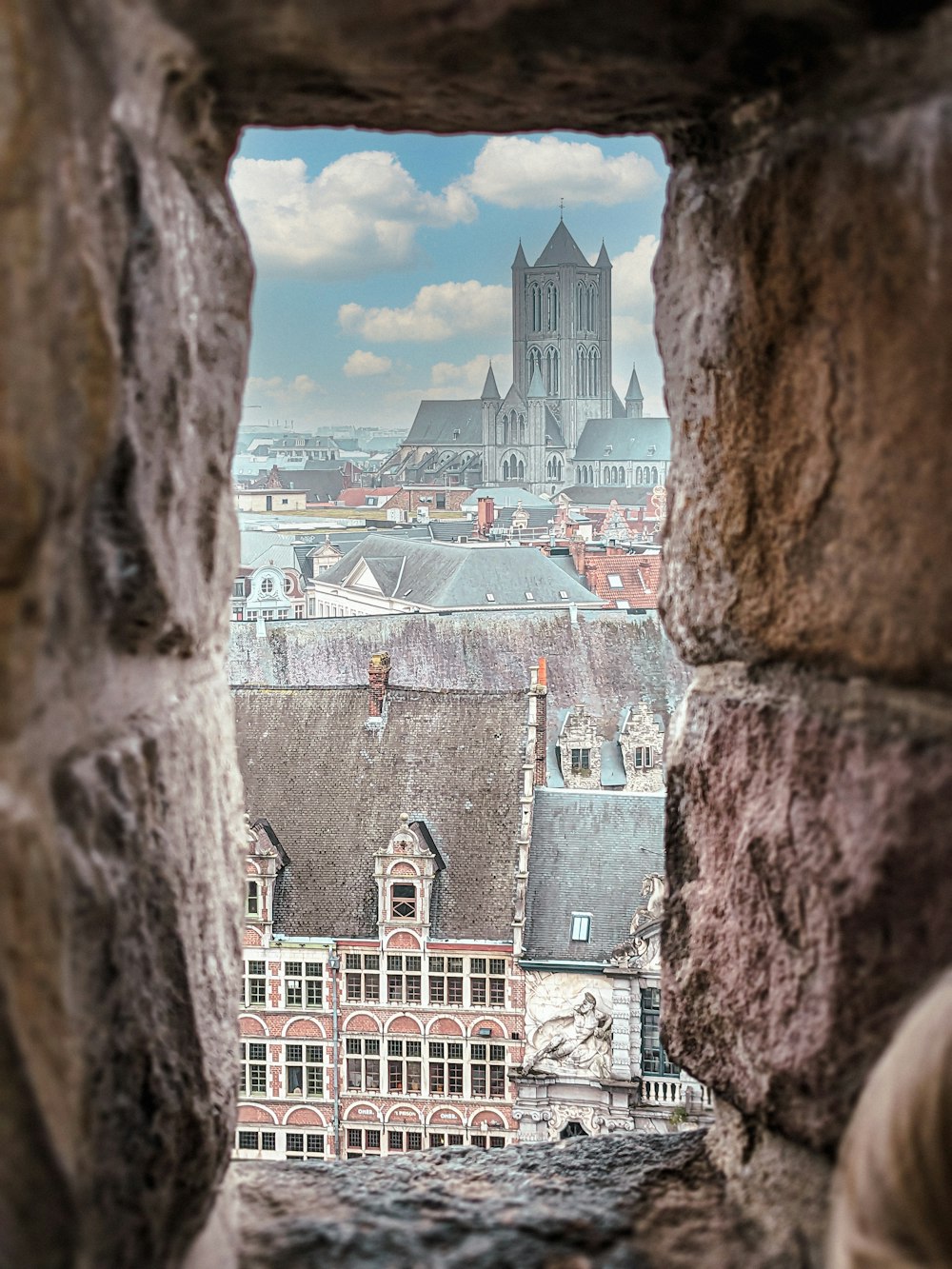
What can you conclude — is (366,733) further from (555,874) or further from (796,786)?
(796,786)

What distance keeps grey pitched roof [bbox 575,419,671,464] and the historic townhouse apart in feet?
111

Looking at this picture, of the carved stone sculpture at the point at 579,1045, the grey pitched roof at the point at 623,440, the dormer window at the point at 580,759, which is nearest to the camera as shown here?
the carved stone sculpture at the point at 579,1045

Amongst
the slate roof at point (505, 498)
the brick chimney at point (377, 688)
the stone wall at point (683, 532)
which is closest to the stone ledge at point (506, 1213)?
the stone wall at point (683, 532)

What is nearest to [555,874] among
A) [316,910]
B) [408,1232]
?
[316,910]

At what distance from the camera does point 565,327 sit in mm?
46469

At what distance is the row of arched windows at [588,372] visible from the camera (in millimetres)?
46844

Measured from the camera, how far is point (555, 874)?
365 inches

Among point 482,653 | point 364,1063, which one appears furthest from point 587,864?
point 482,653

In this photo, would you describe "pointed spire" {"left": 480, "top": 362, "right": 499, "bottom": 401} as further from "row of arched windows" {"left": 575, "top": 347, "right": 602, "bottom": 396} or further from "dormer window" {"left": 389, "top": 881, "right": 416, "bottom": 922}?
"dormer window" {"left": 389, "top": 881, "right": 416, "bottom": 922}

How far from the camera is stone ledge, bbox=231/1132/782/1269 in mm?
595

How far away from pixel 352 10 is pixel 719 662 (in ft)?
1.12

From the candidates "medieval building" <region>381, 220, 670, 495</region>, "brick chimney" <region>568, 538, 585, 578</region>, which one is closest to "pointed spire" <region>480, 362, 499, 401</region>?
"medieval building" <region>381, 220, 670, 495</region>

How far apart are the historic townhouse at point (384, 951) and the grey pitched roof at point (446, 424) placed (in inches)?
1415

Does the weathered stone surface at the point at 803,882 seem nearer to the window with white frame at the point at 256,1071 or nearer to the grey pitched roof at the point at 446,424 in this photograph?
the window with white frame at the point at 256,1071
